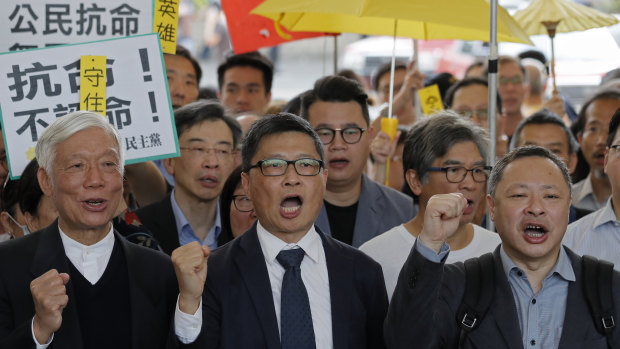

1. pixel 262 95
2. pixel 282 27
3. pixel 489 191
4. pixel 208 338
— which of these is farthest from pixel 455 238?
pixel 262 95

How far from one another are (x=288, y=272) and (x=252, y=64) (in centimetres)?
387

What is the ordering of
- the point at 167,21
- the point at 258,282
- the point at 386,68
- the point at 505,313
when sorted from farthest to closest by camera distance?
the point at 386,68, the point at 167,21, the point at 258,282, the point at 505,313

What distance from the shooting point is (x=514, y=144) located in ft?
18.9

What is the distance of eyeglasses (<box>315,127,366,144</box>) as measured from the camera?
472cm

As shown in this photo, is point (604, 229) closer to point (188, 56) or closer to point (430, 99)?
point (430, 99)

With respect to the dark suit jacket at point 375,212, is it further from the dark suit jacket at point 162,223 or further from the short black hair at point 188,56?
the short black hair at point 188,56

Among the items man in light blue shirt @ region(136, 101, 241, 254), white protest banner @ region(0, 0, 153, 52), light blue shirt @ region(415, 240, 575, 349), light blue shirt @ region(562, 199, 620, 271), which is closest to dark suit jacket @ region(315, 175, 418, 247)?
man in light blue shirt @ region(136, 101, 241, 254)

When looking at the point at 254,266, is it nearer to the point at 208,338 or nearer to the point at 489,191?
the point at 208,338

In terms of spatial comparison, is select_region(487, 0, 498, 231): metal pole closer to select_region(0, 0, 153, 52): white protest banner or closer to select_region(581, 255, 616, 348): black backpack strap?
select_region(581, 255, 616, 348): black backpack strap

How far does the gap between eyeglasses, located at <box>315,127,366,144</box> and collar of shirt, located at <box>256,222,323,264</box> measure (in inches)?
54.4

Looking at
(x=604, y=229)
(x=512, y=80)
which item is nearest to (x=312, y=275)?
(x=604, y=229)

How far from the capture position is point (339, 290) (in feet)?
10.8

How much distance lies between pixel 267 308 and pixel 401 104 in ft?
12.6

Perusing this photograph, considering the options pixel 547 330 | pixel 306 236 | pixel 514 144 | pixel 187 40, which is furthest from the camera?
pixel 187 40
